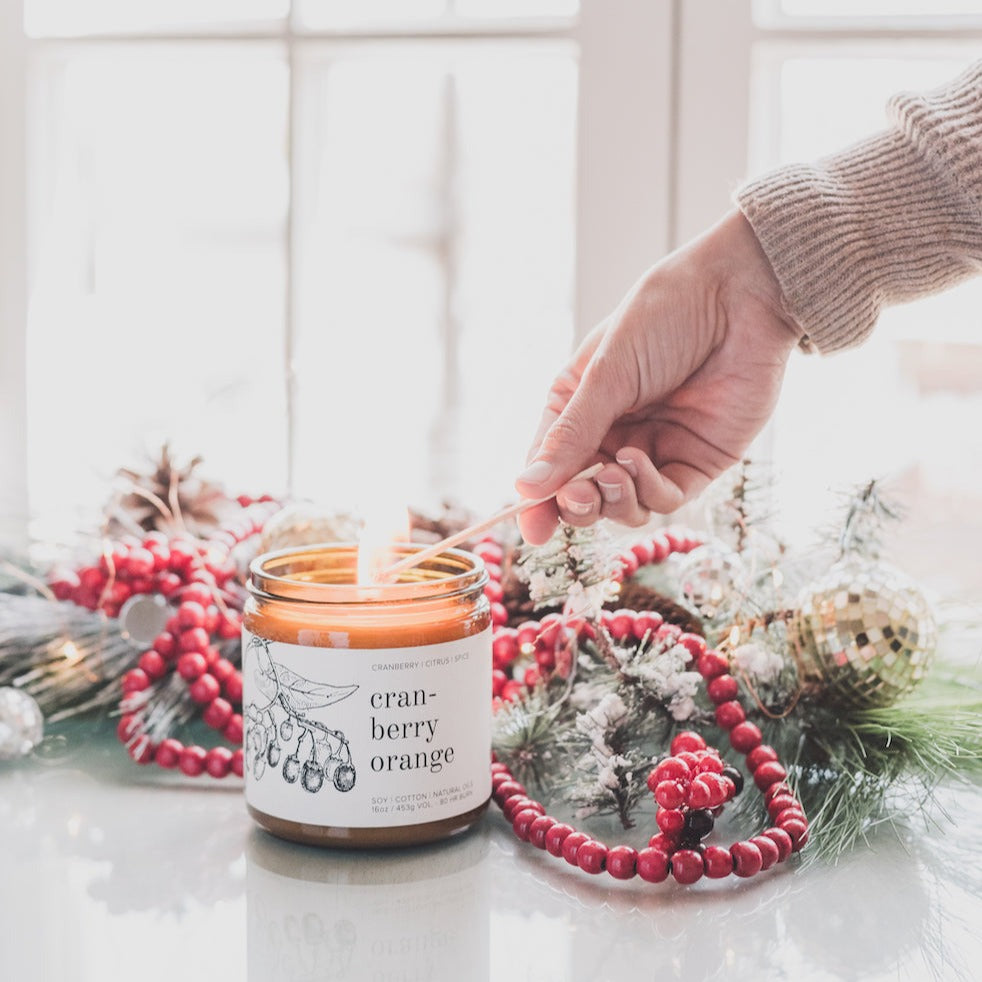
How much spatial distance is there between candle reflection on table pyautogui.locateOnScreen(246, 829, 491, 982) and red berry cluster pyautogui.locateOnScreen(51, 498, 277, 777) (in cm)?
13

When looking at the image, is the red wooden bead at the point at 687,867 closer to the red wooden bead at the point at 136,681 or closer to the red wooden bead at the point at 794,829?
the red wooden bead at the point at 794,829

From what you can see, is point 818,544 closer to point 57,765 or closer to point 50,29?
point 57,765

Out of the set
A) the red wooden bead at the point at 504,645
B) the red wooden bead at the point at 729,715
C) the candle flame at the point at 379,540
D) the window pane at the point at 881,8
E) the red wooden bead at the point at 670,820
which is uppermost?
the window pane at the point at 881,8

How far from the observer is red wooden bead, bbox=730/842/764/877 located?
2.39 ft

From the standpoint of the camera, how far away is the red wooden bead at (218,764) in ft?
2.91

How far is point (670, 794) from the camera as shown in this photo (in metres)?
0.73

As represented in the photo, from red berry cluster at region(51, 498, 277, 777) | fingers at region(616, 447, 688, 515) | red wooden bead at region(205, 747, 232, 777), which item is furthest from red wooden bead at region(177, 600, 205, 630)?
fingers at region(616, 447, 688, 515)

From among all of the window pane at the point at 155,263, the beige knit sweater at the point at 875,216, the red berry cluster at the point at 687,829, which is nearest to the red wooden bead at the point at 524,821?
the red berry cluster at the point at 687,829

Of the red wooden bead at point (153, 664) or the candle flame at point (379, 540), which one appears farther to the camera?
the red wooden bead at point (153, 664)

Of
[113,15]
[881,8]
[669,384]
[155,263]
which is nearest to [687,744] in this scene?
[669,384]

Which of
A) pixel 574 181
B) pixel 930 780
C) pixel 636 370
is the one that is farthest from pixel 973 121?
pixel 574 181

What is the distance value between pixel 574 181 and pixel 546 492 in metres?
0.56

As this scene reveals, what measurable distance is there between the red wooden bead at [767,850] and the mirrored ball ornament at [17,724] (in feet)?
1.63

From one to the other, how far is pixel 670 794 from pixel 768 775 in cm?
11
